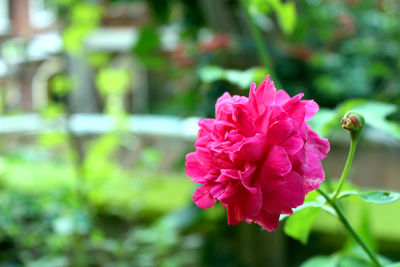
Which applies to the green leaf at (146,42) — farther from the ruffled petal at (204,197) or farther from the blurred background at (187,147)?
the ruffled petal at (204,197)

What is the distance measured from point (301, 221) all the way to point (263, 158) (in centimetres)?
11

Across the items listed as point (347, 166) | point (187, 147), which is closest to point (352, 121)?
point (347, 166)

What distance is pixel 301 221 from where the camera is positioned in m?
0.31

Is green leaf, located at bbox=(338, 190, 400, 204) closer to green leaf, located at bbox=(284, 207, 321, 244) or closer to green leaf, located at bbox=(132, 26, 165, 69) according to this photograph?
green leaf, located at bbox=(284, 207, 321, 244)

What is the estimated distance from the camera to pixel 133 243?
1.16 meters

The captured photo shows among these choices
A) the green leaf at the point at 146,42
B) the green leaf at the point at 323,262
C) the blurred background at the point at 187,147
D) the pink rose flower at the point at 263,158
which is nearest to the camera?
the pink rose flower at the point at 263,158

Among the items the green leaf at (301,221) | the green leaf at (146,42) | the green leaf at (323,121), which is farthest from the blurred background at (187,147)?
the green leaf at (301,221)

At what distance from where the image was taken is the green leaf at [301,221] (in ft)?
0.99

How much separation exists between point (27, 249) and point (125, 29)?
130 inches

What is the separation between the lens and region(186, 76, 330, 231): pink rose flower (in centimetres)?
21

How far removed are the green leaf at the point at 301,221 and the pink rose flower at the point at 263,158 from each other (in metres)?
0.08

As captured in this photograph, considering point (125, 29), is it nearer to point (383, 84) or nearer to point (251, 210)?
point (383, 84)

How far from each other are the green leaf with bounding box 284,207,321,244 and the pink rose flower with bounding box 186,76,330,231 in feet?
0.28

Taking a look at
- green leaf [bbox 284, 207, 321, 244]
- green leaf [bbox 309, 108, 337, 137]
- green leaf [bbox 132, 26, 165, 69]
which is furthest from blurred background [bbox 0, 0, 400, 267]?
green leaf [bbox 284, 207, 321, 244]
